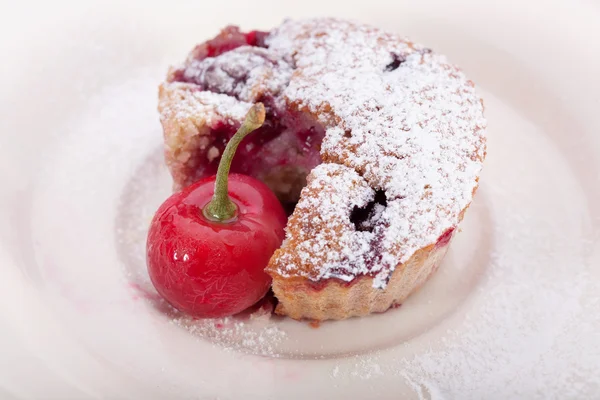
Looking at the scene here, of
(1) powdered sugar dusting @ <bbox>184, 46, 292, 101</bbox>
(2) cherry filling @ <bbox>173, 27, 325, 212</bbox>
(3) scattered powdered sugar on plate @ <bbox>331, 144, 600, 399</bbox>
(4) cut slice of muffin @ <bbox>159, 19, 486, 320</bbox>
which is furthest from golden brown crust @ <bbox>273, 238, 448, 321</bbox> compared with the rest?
(1) powdered sugar dusting @ <bbox>184, 46, 292, 101</bbox>

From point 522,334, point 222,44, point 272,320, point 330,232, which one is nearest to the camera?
point 330,232

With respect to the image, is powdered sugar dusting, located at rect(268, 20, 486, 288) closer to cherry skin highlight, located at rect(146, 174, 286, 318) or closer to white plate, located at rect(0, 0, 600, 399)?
cherry skin highlight, located at rect(146, 174, 286, 318)

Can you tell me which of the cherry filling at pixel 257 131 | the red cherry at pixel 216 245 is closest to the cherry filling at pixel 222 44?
the cherry filling at pixel 257 131

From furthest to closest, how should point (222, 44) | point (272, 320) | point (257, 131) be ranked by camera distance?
1. point (222, 44)
2. point (257, 131)
3. point (272, 320)

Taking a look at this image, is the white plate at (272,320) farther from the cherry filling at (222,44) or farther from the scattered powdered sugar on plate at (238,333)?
the cherry filling at (222,44)

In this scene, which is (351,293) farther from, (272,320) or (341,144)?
(341,144)

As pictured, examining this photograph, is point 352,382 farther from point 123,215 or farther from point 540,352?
point 123,215

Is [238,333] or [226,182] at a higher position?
[226,182]

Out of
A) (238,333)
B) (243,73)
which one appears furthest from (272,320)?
(243,73)
